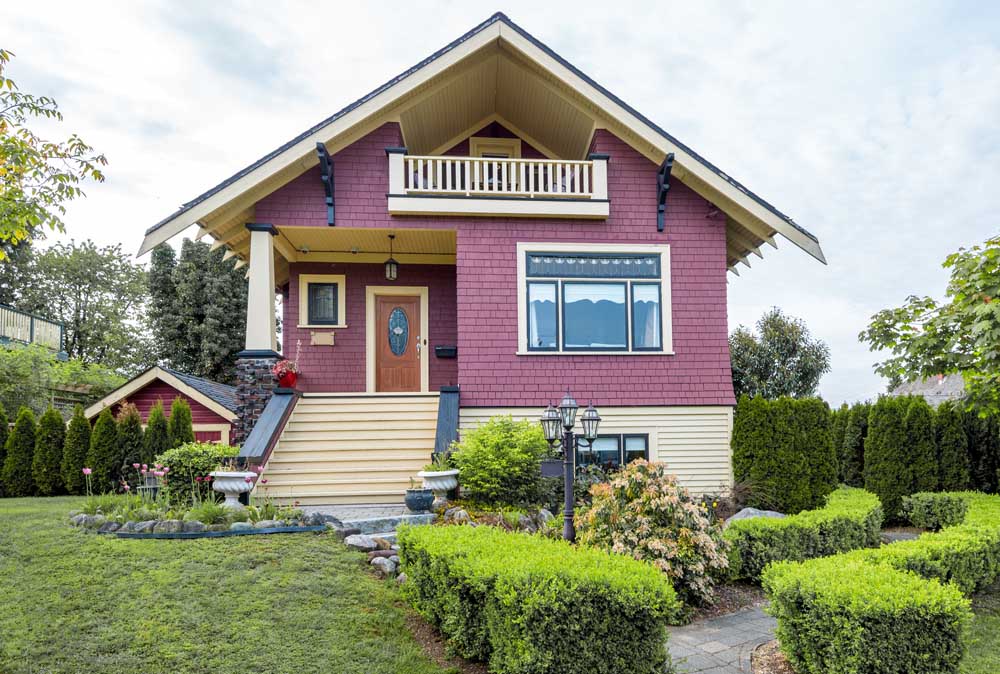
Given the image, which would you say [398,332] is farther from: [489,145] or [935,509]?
[935,509]

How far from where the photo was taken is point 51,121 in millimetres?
8672

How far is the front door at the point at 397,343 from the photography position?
12.9 meters

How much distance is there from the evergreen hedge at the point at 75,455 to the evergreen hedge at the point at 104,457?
165 mm

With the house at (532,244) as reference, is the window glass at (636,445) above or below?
below

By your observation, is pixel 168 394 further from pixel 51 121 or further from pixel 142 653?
pixel 142 653

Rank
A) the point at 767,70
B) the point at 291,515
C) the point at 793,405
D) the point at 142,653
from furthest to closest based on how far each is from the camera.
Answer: the point at 767,70
the point at 793,405
the point at 291,515
the point at 142,653

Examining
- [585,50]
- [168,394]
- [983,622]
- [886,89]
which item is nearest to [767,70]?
[886,89]

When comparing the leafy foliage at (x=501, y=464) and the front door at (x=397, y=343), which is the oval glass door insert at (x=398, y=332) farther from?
the leafy foliage at (x=501, y=464)

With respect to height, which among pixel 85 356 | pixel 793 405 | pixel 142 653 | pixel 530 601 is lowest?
pixel 142 653

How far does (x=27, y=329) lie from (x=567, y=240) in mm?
20394

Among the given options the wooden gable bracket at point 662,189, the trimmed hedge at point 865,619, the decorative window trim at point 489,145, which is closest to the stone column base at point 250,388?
the decorative window trim at point 489,145

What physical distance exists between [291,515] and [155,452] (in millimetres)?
5987

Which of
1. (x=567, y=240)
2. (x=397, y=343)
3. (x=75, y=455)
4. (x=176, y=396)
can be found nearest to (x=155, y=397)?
(x=176, y=396)

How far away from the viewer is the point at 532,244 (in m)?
11.0
